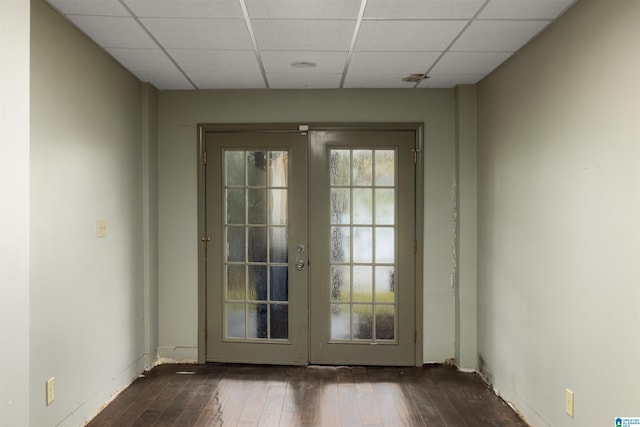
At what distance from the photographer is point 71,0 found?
2461 millimetres

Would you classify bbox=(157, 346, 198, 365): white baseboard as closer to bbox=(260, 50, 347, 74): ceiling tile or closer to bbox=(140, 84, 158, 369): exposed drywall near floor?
bbox=(140, 84, 158, 369): exposed drywall near floor

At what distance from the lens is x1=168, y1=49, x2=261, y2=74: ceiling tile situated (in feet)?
10.5

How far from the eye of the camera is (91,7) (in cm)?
253

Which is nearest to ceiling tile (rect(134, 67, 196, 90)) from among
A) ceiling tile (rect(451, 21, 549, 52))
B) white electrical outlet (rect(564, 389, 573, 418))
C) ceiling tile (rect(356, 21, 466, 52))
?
ceiling tile (rect(356, 21, 466, 52))

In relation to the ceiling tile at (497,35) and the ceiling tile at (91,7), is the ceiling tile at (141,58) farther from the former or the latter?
the ceiling tile at (497,35)


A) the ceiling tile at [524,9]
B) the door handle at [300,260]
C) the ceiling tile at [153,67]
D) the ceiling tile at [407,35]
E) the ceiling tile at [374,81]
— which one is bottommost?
the door handle at [300,260]

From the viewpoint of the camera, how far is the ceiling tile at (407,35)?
2.74m

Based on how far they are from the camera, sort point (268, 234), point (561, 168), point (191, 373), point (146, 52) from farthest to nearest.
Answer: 1. point (268, 234)
2. point (191, 373)
3. point (146, 52)
4. point (561, 168)

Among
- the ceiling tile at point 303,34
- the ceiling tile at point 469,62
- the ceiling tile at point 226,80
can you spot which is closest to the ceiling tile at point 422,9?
the ceiling tile at point 303,34

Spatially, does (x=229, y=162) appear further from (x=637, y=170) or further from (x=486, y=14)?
(x=637, y=170)

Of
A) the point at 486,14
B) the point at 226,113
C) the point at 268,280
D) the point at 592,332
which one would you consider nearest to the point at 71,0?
the point at 226,113

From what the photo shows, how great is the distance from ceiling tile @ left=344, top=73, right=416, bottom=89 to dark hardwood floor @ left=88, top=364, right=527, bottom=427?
2.39 meters

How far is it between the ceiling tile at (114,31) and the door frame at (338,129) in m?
1.20

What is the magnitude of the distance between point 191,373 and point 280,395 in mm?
899
